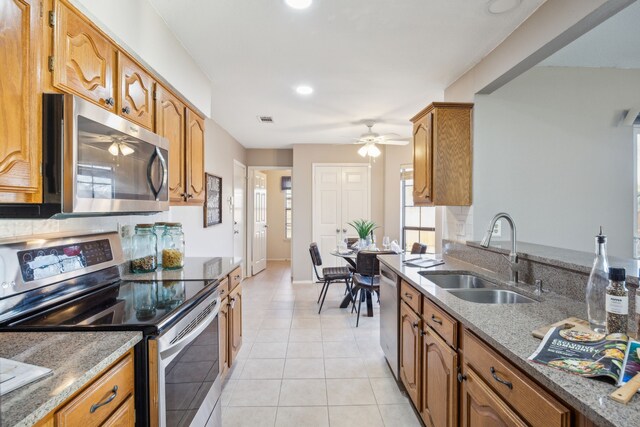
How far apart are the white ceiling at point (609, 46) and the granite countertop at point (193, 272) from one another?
292 centimetres

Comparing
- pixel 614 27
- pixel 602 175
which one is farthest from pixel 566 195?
pixel 614 27

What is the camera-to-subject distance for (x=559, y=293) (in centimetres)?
165

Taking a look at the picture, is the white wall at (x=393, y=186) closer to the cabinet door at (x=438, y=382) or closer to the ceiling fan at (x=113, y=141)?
the cabinet door at (x=438, y=382)

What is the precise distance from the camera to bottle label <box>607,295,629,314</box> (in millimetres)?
1069

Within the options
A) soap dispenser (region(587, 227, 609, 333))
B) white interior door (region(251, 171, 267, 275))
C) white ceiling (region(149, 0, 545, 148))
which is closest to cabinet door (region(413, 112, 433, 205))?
white ceiling (region(149, 0, 545, 148))

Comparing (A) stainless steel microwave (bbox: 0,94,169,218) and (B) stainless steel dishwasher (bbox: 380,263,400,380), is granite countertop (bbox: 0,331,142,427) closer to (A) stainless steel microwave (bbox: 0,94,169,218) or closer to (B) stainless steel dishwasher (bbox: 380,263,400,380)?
(A) stainless steel microwave (bbox: 0,94,169,218)

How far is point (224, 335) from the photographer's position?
2.29 meters

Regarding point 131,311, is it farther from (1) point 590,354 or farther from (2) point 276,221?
(2) point 276,221

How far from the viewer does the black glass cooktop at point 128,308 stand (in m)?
1.19

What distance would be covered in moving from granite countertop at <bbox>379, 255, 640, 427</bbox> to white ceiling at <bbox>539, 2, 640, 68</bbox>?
1.77 m

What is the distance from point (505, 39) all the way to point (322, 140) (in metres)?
3.54

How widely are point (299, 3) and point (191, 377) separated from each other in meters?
2.06

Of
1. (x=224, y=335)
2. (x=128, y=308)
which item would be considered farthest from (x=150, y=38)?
(x=224, y=335)

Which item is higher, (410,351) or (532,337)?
(532,337)
